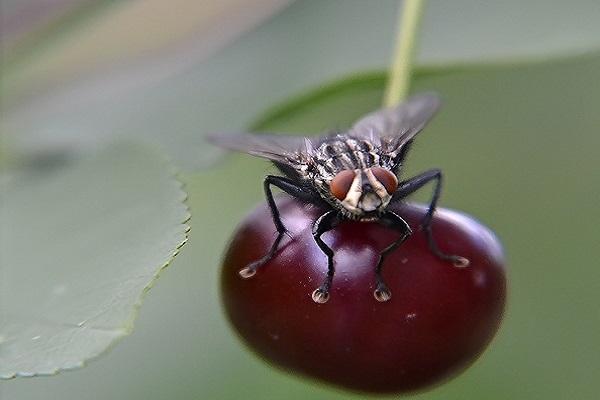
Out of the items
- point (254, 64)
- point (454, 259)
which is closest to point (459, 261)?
point (454, 259)

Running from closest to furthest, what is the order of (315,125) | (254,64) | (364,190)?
(364,190) → (254,64) → (315,125)

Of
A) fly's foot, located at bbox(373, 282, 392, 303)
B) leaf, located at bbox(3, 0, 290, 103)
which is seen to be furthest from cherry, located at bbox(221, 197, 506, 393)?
leaf, located at bbox(3, 0, 290, 103)

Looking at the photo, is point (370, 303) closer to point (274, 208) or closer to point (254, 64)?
point (274, 208)

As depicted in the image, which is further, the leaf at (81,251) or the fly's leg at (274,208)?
the fly's leg at (274,208)

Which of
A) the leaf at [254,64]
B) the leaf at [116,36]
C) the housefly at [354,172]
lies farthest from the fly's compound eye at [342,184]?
the leaf at [116,36]

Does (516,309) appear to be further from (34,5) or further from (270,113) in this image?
(34,5)

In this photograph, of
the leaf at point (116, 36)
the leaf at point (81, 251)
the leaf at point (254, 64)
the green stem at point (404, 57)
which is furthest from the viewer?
the leaf at point (116, 36)

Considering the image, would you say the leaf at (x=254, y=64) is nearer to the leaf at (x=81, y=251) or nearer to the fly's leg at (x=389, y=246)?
the leaf at (x=81, y=251)
